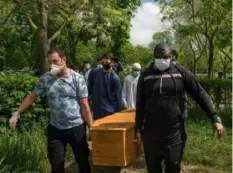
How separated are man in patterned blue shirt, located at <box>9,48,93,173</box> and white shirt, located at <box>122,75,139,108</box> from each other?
9.12 feet

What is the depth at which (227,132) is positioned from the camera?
338 inches

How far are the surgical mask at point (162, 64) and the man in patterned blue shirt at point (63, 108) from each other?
102cm

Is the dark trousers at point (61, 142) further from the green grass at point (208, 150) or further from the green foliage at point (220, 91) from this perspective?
the green foliage at point (220, 91)

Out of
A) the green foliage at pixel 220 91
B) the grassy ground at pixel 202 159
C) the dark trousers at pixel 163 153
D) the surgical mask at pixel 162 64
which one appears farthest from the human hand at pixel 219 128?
the green foliage at pixel 220 91

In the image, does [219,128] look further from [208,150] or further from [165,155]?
[208,150]

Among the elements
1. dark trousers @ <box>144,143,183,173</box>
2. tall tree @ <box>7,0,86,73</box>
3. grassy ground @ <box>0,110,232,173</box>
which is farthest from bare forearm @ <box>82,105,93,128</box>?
tall tree @ <box>7,0,86,73</box>

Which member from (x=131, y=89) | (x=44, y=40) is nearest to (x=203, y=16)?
(x=44, y=40)

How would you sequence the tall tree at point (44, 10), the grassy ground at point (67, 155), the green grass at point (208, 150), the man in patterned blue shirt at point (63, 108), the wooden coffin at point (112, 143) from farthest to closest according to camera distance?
the tall tree at point (44, 10) → the green grass at point (208, 150) → the grassy ground at point (67, 155) → the wooden coffin at point (112, 143) → the man in patterned blue shirt at point (63, 108)

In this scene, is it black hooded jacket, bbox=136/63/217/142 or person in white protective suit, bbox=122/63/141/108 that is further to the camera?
person in white protective suit, bbox=122/63/141/108

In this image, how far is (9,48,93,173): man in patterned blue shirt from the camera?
15.2 feet

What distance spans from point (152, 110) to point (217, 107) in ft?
22.4

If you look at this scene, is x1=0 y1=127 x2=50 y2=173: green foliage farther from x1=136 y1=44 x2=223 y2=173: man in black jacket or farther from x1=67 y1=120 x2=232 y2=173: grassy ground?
x1=136 y1=44 x2=223 y2=173: man in black jacket

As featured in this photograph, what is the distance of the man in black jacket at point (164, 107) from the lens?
407 centimetres

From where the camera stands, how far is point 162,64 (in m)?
4.03
